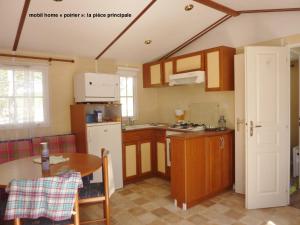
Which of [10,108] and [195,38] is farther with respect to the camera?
[195,38]

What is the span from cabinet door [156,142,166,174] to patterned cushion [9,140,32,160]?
77.2 inches

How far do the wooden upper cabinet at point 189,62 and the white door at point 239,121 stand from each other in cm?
52

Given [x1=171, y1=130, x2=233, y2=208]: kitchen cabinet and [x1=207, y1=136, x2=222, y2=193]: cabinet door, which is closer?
[x1=171, y1=130, x2=233, y2=208]: kitchen cabinet

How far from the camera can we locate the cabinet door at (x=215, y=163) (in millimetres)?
3132

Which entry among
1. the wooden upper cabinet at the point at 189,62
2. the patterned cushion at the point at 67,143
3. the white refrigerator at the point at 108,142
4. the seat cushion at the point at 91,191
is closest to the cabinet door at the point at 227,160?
the wooden upper cabinet at the point at 189,62

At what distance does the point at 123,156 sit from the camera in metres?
3.72

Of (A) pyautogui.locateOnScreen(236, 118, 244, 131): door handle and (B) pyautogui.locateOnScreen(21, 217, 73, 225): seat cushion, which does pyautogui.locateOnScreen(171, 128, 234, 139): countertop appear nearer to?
(A) pyautogui.locateOnScreen(236, 118, 244, 131): door handle

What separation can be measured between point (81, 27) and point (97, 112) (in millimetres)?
1254

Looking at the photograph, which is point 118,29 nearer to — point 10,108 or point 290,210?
point 10,108

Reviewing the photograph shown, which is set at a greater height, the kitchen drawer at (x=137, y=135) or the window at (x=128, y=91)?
the window at (x=128, y=91)

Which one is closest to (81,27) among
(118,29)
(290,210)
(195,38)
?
(118,29)

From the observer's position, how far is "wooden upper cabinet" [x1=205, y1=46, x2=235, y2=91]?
326 centimetres

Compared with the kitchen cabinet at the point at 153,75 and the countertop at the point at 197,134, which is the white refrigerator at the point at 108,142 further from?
the kitchen cabinet at the point at 153,75

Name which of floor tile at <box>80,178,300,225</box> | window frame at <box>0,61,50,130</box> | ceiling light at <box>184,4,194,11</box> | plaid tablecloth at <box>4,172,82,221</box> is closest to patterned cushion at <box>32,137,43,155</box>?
window frame at <box>0,61,50,130</box>
